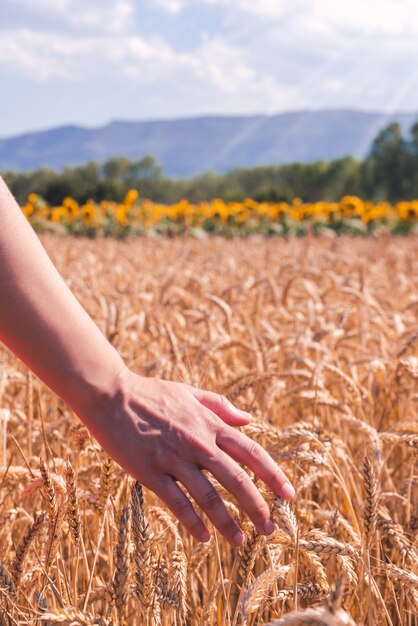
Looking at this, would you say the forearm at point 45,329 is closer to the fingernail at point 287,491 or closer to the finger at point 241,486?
the finger at point 241,486

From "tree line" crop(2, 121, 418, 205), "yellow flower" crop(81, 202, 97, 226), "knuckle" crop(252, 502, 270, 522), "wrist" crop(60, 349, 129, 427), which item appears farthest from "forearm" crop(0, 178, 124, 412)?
"tree line" crop(2, 121, 418, 205)

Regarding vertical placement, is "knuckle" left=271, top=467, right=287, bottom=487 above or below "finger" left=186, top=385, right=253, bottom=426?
below

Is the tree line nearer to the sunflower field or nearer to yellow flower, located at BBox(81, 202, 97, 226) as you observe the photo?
the sunflower field

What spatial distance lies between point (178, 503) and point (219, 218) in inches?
590

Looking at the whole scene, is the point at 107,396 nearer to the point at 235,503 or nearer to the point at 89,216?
the point at 235,503

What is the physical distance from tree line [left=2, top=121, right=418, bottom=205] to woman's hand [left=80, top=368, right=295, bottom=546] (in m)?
35.3

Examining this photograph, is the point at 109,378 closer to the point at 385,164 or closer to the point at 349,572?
the point at 349,572

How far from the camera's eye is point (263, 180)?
81.9 metres

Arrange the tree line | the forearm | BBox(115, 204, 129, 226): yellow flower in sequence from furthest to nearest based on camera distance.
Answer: the tree line → BBox(115, 204, 129, 226): yellow flower → the forearm

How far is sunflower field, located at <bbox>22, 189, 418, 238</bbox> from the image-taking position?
14.5 metres

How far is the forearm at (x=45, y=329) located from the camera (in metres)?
0.97

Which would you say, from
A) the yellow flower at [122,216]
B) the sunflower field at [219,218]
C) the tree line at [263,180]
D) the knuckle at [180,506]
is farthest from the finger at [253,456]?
the tree line at [263,180]

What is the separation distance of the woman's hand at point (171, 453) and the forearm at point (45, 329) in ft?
0.11

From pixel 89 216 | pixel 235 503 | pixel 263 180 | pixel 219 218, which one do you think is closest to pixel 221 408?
pixel 235 503
